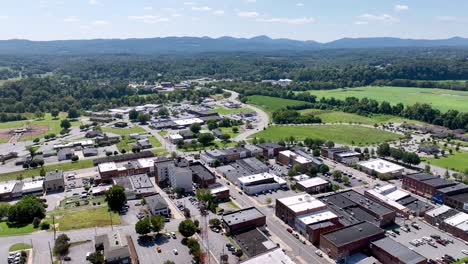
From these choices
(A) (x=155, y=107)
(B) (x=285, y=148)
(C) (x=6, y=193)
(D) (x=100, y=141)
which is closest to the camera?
(C) (x=6, y=193)

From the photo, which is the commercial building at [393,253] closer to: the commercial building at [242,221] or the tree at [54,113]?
the commercial building at [242,221]

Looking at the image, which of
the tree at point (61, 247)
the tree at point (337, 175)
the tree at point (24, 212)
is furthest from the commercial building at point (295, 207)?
the tree at point (24, 212)

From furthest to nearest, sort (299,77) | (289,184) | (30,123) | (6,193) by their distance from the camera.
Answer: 1. (299,77)
2. (30,123)
3. (289,184)
4. (6,193)

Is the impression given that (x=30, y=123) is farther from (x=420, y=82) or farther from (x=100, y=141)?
(x=420, y=82)

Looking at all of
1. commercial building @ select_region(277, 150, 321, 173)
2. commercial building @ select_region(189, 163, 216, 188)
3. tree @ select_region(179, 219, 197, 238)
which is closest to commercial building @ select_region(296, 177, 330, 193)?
commercial building @ select_region(277, 150, 321, 173)

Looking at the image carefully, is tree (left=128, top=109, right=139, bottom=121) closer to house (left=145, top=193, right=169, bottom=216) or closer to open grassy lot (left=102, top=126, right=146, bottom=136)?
open grassy lot (left=102, top=126, right=146, bottom=136)

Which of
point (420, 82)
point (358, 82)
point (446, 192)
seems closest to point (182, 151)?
point (446, 192)
